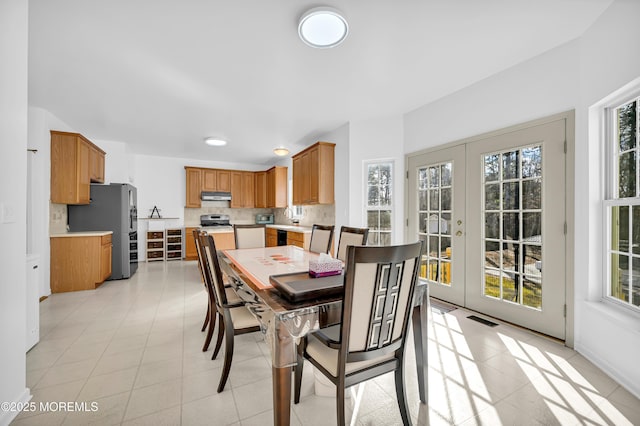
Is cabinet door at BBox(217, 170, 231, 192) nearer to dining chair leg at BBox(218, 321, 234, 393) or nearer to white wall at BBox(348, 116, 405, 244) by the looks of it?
white wall at BBox(348, 116, 405, 244)

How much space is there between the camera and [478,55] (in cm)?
242

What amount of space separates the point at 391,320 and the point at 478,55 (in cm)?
250

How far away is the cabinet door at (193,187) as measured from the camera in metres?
6.54

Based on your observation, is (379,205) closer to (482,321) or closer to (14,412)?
(482,321)

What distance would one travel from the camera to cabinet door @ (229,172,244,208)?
701 centimetres

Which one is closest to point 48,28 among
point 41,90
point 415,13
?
point 41,90

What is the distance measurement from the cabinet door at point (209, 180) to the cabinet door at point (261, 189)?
3.42 feet

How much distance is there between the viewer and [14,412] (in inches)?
58.0

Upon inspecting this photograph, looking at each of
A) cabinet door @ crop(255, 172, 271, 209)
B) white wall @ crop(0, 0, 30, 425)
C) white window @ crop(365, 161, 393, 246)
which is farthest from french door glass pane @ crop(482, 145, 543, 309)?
cabinet door @ crop(255, 172, 271, 209)

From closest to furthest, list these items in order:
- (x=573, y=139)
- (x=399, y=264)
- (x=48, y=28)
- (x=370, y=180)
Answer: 1. (x=399, y=264)
2. (x=48, y=28)
3. (x=573, y=139)
4. (x=370, y=180)

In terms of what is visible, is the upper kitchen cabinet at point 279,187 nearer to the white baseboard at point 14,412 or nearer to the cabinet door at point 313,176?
the cabinet door at point 313,176

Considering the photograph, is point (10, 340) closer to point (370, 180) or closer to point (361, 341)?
point (361, 341)

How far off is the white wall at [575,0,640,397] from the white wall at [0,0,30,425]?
3.62m

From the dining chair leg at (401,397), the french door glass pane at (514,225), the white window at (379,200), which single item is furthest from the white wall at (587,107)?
the dining chair leg at (401,397)
